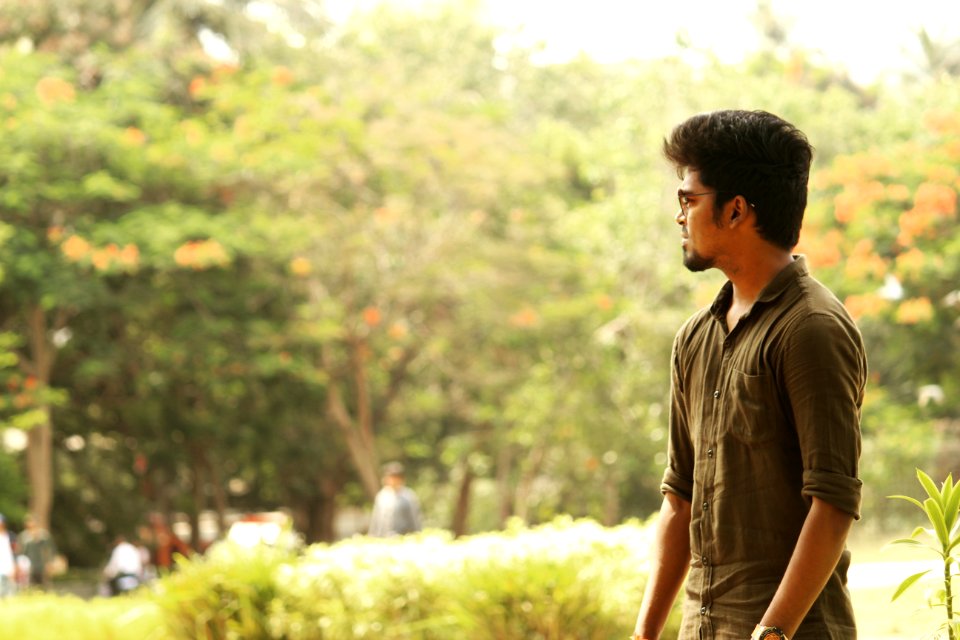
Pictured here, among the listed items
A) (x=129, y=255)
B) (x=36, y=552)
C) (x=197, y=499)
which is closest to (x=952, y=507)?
(x=36, y=552)

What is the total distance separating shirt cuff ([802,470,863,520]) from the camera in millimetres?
2244

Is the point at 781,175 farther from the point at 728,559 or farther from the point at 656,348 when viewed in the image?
the point at 656,348

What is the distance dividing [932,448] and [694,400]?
1466cm

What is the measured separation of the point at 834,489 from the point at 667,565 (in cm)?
49

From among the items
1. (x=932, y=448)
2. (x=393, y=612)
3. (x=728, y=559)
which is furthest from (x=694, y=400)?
(x=932, y=448)

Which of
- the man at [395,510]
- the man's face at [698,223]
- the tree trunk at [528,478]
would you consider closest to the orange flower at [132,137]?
the tree trunk at [528,478]

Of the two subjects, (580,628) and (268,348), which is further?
(268,348)

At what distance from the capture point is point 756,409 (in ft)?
7.73

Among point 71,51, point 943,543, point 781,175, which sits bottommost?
point 943,543

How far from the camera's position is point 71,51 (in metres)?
20.8

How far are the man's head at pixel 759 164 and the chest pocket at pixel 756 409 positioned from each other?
10.0 inches

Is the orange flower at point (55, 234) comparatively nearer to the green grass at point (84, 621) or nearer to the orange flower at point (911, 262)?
the orange flower at point (911, 262)

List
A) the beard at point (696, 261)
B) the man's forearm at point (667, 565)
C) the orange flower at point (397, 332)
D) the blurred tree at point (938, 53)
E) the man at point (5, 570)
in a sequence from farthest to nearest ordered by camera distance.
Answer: the blurred tree at point (938, 53) → the orange flower at point (397, 332) → the man at point (5, 570) → the man's forearm at point (667, 565) → the beard at point (696, 261)

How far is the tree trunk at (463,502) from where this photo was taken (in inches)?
1045
